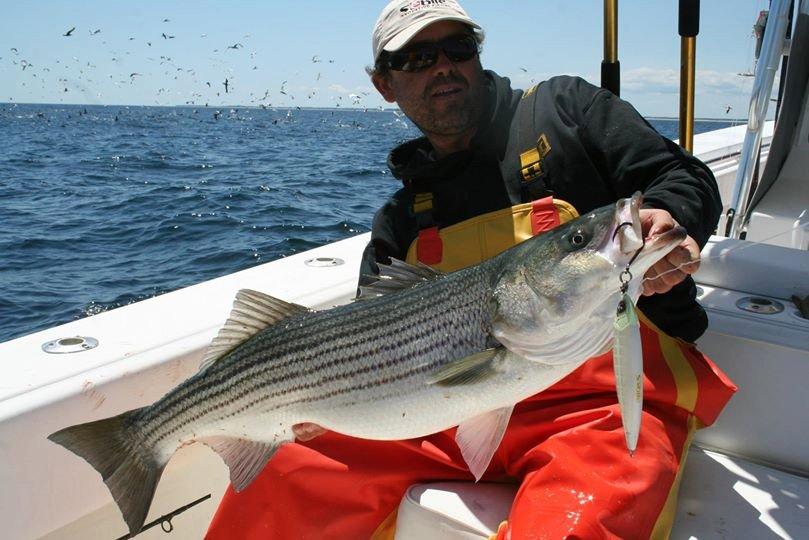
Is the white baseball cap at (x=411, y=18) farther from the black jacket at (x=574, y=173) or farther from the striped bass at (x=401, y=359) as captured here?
the striped bass at (x=401, y=359)

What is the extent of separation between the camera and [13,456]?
2717mm

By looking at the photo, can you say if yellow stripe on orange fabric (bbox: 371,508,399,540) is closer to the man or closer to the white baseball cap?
the man

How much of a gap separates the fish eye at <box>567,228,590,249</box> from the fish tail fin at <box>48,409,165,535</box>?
166 cm

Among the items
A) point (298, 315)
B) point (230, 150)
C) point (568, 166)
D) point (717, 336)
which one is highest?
point (568, 166)

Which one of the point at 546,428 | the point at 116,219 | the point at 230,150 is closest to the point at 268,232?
the point at 116,219

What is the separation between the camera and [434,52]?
326 centimetres

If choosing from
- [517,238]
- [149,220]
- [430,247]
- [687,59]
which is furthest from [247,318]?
[149,220]

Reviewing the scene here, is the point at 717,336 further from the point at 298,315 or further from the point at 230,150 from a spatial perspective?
the point at 230,150

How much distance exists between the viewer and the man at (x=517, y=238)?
2375 millimetres

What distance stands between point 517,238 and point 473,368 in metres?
0.89

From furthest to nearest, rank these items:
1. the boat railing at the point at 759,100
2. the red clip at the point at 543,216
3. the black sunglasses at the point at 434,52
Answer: the boat railing at the point at 759,100, the black sunglasses at the point at 434,52, the red clip at the point at 543,216

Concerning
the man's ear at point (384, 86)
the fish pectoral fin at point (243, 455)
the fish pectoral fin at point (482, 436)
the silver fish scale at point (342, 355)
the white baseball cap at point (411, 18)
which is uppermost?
the white baseball cap at point (411, 18)

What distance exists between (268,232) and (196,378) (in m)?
10.1

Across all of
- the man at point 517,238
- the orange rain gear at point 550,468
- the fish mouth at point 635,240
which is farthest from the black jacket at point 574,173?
the fish mouth at point 635,240
